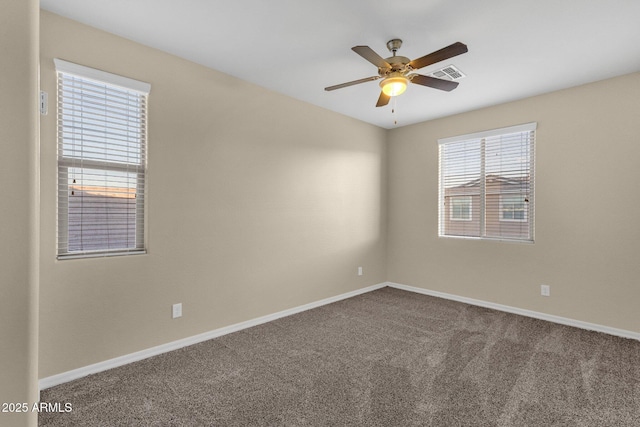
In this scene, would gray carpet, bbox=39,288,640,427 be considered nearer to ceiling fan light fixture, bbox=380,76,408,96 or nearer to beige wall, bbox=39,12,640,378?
beige wall, bbox=39,12,640,378

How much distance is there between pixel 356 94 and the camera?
3.58 metres

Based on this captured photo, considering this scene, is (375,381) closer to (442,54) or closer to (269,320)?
(269,320)

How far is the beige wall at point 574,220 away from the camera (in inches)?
121

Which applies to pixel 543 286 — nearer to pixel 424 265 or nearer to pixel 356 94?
pixel 424 265

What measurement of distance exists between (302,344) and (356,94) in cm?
279

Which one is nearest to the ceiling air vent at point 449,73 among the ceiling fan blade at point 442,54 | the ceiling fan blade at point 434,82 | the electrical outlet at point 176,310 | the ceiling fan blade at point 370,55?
the ceiling fan blade at point 434,82

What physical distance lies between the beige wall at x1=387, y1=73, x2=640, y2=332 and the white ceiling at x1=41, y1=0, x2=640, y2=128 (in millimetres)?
386

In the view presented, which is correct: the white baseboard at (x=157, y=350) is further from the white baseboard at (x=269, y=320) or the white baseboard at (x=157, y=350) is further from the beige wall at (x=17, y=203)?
the beige wall at (x=17, y=203)

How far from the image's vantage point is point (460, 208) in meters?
4.36

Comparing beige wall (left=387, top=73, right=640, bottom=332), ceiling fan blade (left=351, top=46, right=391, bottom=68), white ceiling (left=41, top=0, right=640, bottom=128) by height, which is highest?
white ceiling (left=41, top=0, right=640, bottom=128)

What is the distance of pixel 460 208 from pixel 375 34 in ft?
9.40

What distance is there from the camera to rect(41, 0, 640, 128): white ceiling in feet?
6.80

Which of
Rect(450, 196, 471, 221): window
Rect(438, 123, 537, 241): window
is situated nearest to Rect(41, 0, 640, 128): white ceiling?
Rect(438, 123, 537, 241): window

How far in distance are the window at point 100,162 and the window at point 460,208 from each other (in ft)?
12.8
